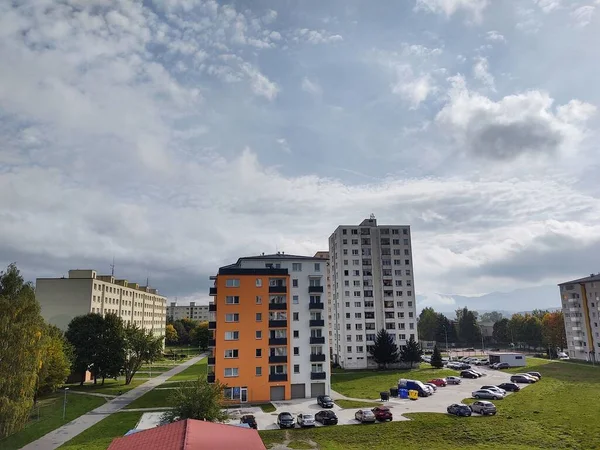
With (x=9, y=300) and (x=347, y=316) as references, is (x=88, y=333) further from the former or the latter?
(x=347, y=316)

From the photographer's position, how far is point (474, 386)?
231 ft

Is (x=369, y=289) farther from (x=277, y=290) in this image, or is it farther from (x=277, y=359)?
(x=277, y=359)

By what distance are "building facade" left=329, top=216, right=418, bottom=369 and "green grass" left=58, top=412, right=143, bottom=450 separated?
59116mm

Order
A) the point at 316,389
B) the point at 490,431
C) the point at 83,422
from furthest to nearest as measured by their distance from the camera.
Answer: the point at 316,389 < the point at 83,422 < the point at 490,431

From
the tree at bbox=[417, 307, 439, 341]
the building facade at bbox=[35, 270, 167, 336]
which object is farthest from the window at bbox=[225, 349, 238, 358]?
the tree at bbox=[417, 307, 439, 341]

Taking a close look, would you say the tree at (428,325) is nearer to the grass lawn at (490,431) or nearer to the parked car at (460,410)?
the grass lawn at (490,431)

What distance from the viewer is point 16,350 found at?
37.9 meters

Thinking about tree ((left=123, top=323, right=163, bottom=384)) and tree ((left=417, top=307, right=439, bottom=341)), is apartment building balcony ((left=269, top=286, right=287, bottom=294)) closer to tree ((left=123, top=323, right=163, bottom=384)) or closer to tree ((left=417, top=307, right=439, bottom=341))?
tree ((left=123, top=323, right=163, bottom=384))

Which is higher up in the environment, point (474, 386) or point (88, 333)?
point (88, 333)

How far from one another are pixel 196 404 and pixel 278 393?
2403cm

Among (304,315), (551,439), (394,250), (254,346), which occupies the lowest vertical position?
(551,439)

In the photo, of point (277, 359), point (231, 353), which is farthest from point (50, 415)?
point (277, 359)

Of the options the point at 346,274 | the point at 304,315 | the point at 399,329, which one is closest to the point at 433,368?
the point at 399,329

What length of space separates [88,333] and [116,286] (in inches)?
1504
